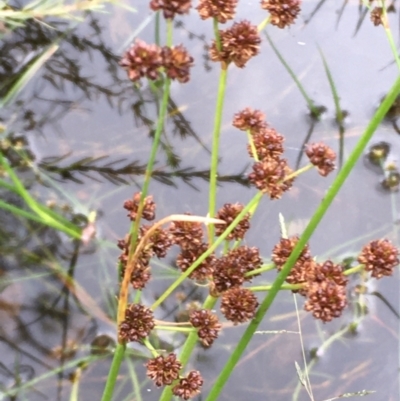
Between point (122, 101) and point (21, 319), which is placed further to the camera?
point (122, 101)

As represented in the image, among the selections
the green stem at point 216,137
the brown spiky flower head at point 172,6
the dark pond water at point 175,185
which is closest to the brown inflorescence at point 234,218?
the green stem at point 216,137

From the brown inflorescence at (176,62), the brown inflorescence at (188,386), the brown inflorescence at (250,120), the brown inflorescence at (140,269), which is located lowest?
the brown inflorescence at (188,386)

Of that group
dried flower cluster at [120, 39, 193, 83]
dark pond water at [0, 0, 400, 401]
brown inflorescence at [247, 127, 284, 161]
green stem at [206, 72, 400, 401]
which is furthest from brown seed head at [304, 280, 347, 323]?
dark pond water at [0, 0, 400, 401]

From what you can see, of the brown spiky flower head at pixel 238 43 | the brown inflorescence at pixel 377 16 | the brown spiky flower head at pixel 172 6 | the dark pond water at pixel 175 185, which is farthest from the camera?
the dark pond water at pixel 175 185

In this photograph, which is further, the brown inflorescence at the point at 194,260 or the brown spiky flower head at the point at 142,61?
the brown inflorescence at the point at 194,260

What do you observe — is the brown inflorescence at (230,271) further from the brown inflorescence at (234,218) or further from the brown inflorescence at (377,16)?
the brown inflorescence at (377,16)

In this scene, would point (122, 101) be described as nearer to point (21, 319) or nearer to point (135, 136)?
point (135, 136)

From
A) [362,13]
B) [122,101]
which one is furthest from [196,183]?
[362,13]
